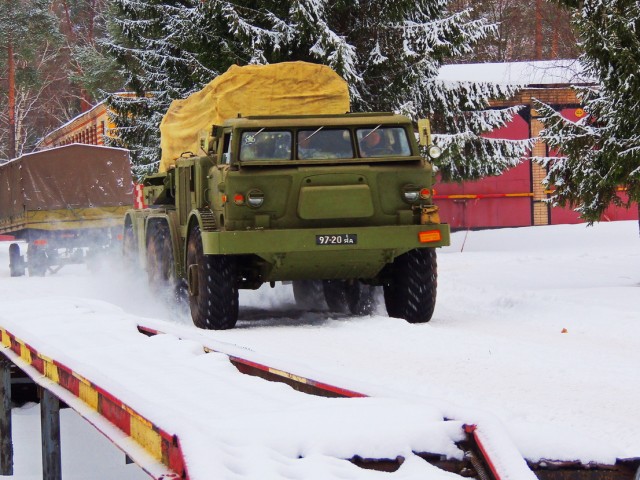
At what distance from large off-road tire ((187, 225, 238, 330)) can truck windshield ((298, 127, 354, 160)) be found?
1.32 metres

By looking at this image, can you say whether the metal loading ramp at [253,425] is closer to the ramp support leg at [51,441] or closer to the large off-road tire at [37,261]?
the ramp support leg at [51,441]

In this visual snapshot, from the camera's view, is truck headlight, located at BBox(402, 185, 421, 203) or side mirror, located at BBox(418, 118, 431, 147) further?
side mirror, located at BBox(418, 118, 431, 147)

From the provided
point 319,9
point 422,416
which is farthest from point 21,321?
point 319,9

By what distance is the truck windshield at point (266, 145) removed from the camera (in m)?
A: 11.4

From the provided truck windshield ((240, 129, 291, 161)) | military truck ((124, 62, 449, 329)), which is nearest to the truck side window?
military truck ((124, 62, 449, 329))

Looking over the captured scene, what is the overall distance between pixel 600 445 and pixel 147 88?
25487mm

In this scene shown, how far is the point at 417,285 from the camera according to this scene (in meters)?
11.8

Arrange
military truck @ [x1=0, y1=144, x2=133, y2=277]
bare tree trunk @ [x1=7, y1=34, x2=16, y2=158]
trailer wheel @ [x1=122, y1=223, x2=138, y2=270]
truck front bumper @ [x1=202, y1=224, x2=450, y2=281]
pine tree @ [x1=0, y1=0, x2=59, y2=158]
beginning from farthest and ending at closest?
bare tree trunk @ [x1=7, y1=34, x2=16, y2=158]
pine tree @ [x1=0, y1=0, x2=59, y2=158]
military truck @ [x1=0, y1=144, x2=133, y2=277]
trailer wheel @ [x1=122, y1=223, x2=138, y2=270]
truck front bumper @ [x1=202, y1=224, x2=450, y2=281]

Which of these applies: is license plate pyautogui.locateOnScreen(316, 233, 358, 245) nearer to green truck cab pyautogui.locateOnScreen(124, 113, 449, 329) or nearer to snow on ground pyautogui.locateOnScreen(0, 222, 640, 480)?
green truck cab pyautogui.locateOnScreen(124, 113, 449, 329)

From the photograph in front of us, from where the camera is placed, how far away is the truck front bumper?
10992 mm

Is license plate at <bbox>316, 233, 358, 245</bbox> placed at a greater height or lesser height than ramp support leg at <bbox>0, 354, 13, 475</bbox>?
greater

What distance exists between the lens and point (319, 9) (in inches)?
886

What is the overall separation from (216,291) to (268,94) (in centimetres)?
349

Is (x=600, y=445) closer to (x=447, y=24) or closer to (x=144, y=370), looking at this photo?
(x=144, y=370)
